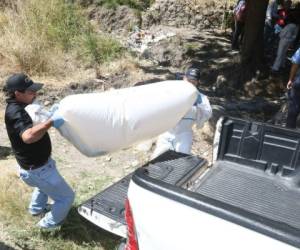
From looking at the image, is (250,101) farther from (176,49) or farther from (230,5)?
(230,5)

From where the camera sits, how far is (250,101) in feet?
25.4

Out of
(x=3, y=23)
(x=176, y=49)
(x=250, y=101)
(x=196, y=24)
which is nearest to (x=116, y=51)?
(x=176, y=49)

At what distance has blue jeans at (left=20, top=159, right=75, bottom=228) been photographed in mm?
3525

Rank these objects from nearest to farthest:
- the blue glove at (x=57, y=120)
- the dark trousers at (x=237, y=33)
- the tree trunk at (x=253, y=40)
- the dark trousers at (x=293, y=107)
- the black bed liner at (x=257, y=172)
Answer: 1. the black bed liner at (x=257, y=172)
2. the blue glove at (x=57, y=120)
3. the dark trousers at (x=293, y=107)
4. the tree trunk at (x=253, y=40)
5. the dark trousers at (x=237, y=33)

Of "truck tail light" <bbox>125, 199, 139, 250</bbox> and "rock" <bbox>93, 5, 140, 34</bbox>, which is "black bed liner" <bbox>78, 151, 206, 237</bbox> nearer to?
"truck tail light" <bbox>125, 199, 139, 250</bbox>

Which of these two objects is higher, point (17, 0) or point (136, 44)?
point (17, 0)

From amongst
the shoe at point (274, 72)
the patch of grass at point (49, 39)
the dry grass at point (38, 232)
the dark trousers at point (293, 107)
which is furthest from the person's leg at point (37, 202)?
the shoe at point (274, 72)

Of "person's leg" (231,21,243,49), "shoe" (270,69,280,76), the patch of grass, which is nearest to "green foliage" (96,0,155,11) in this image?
the patch of grass

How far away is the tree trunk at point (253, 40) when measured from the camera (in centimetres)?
821

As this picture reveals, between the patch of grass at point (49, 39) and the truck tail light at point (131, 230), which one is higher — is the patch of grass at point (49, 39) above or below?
below

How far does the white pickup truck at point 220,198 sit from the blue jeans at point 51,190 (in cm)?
45

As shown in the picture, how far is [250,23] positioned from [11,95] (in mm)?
5846

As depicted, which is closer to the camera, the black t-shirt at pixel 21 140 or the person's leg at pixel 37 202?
the black t-shirt at pixel 21 140

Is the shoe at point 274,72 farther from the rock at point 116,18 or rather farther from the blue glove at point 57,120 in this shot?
the blue glove at point 57,120
